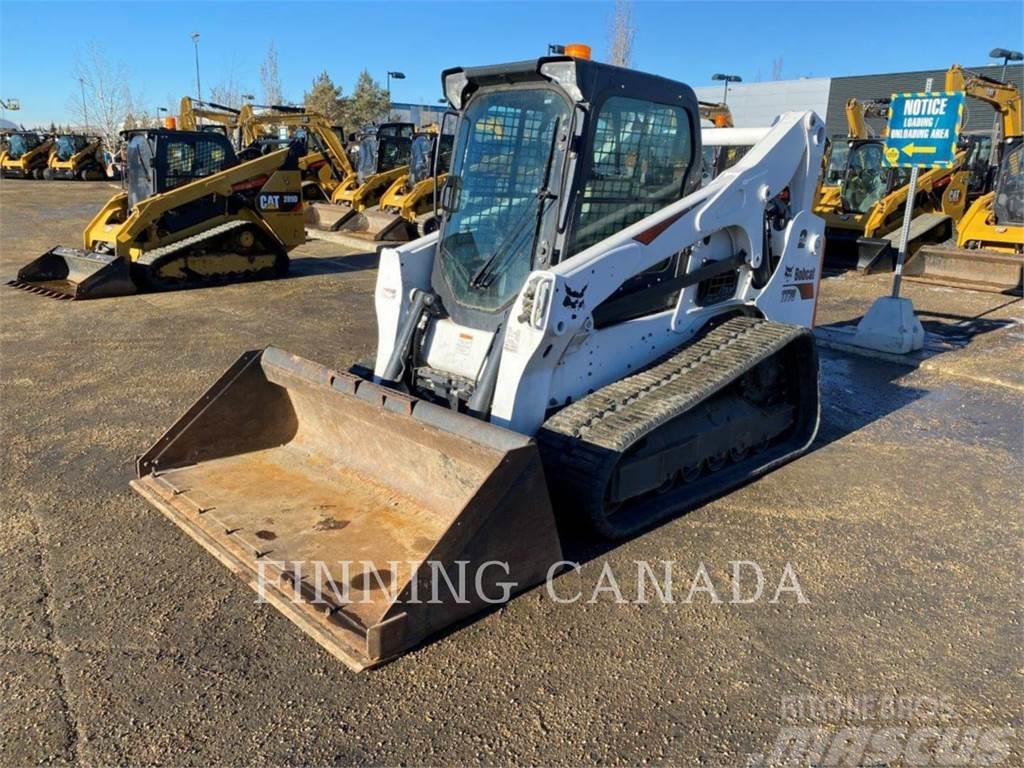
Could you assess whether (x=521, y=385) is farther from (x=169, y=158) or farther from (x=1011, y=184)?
(x=1011, y=184)

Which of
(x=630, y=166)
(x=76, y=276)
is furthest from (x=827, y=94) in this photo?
(x=630, y=166)

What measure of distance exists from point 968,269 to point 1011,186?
5.39 feet

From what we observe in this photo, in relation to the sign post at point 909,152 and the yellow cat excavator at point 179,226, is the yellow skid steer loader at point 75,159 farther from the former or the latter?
the sign post at point 909,152

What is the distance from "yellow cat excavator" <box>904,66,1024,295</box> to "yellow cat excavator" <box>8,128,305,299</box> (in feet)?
32.3

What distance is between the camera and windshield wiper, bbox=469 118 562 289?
4.25 metres

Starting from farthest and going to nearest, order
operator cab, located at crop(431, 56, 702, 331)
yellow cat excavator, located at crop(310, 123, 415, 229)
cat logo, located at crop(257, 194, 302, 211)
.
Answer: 1. yellow cat excavator, located at crop(310, 123, 415, 229)
2. cat logo, located at crop(257, 194, 302, 211)
3. operator cab, located at crop(431, 56, 702, 331)

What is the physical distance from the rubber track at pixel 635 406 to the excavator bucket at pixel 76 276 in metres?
8.44

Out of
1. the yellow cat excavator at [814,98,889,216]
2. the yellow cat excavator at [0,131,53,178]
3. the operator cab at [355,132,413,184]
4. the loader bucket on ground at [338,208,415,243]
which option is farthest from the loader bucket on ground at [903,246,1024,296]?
the yellow cat excavator at [0,131,53,178]

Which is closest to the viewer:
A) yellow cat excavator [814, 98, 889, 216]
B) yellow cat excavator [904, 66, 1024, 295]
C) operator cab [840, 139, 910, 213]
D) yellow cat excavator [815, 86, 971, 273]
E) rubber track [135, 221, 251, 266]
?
rubber track [135, 221, 251, 266]

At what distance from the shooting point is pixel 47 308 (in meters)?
9.71

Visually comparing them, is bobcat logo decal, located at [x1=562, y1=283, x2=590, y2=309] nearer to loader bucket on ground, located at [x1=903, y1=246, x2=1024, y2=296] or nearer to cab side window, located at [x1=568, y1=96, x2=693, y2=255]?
cab side window, located at [x1=568, y1=96, x2=693, y2=255]

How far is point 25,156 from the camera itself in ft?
119

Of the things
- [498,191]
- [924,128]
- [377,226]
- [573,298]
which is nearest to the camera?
[573,298]

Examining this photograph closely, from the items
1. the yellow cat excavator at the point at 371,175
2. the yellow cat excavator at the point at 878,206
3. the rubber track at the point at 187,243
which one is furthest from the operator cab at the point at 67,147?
the yellow cat excavator at the point at 878,206
